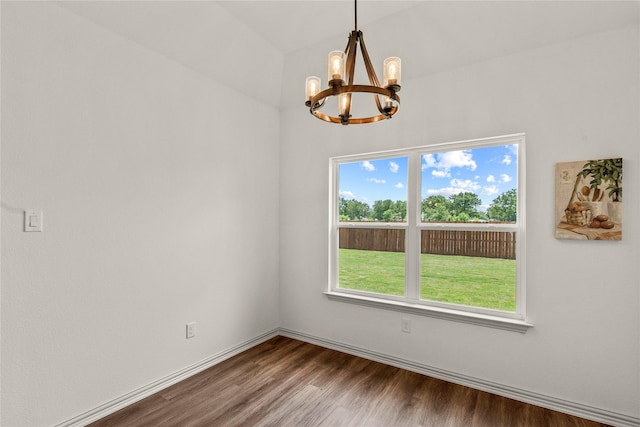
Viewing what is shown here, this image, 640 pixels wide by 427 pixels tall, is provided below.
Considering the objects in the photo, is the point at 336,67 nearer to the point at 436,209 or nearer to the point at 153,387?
the point at 436,209

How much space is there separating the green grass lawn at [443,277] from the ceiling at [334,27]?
1707 millimetres

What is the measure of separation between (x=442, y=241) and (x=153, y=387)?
8.78ft

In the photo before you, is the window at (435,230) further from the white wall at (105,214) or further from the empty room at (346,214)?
the white wall at (105,214)

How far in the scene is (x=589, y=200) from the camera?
85.3 inches

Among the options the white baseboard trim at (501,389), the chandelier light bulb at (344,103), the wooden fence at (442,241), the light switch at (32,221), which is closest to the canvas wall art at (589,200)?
the wooden fence at (442,241)

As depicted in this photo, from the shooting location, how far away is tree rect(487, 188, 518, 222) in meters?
2.55

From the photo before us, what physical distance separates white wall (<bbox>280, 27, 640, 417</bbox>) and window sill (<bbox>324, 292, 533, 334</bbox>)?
0.20 ft

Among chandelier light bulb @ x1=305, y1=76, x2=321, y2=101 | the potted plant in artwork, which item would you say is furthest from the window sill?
chandelier light bulb @ x1=305, y1=76, x2=321, y2=101

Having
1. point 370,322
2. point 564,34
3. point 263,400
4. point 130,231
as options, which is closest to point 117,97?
point 130,231

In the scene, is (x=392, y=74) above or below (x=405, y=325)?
above

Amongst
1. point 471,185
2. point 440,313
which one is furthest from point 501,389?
point 471,185

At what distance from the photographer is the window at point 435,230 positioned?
8.42ft

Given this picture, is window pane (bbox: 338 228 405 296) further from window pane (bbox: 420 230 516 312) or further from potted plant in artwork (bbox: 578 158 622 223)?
potted plant in artwork (bbox: 578 158 622 223)

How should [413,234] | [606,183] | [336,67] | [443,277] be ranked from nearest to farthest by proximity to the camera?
[336,67], [606,183], [443,277], [413,234]
